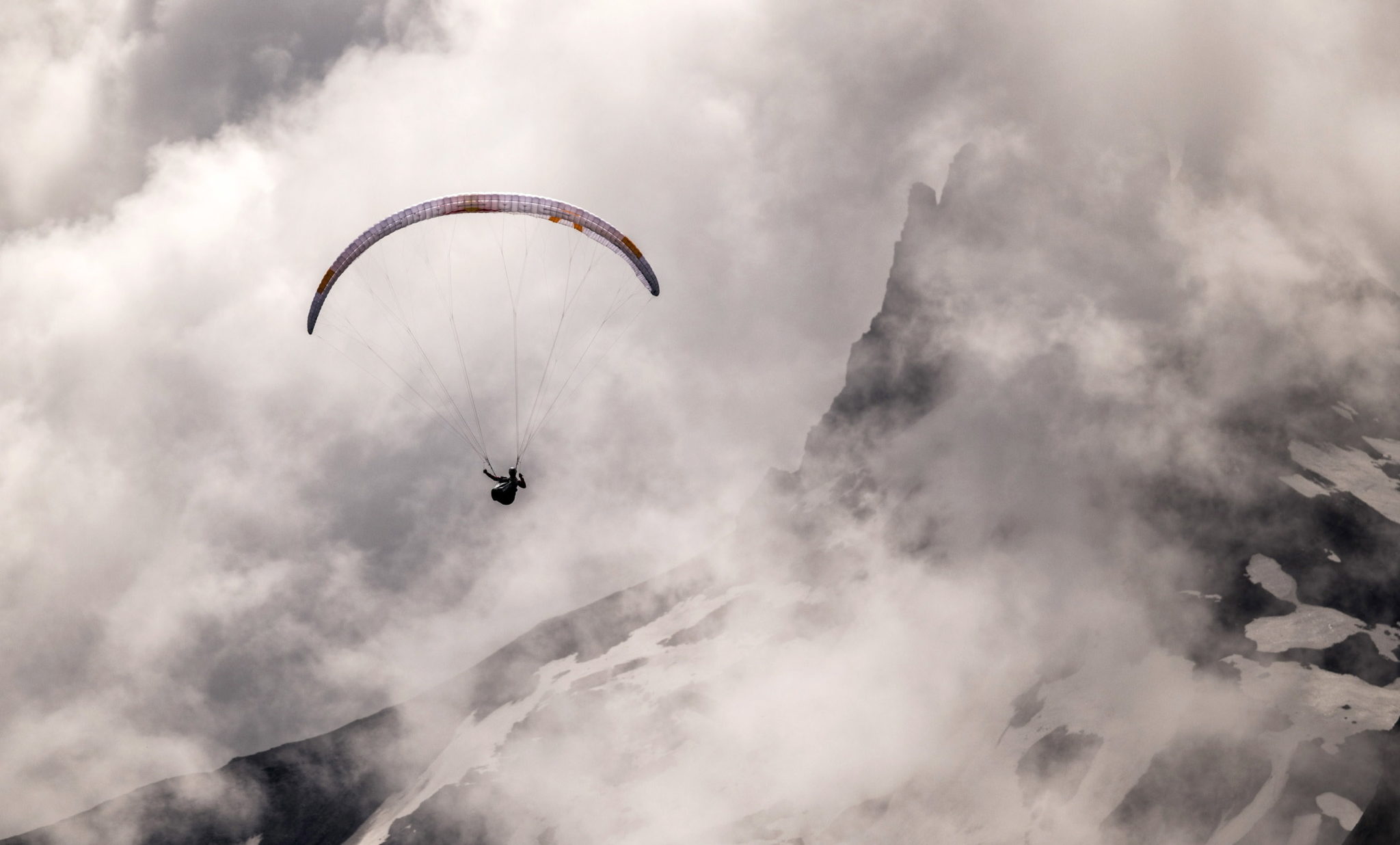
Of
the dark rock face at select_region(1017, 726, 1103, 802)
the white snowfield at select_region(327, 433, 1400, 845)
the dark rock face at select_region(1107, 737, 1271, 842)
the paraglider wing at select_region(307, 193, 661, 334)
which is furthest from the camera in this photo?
the dark rock face at select_region(1017, 726, 1103, 802)

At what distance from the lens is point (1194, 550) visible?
175 m

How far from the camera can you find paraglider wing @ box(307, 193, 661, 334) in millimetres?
58781

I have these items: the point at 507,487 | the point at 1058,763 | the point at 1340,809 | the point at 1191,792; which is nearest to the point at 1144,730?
the point at 1191,792

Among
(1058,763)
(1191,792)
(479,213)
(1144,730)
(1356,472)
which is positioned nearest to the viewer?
(479,213)

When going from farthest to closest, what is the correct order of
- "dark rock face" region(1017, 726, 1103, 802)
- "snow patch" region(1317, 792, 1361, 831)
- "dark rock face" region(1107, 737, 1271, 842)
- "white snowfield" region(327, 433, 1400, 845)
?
"dark rock face" region(1017, 726, 1103, 802), "white snowfield" region(327, 433, 1400, 845), "dark rock face" region(1107, 737, 1271, 842), "snow patch" region(1317, 792, 1361, 831)

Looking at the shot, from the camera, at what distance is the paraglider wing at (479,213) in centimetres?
5878

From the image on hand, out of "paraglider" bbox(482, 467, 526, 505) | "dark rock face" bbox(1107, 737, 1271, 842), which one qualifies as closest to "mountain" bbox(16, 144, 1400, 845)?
"dark rock face" bbox(1107, 737, 1271, 842)

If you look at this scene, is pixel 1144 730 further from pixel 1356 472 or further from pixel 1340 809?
pixel 1356 472

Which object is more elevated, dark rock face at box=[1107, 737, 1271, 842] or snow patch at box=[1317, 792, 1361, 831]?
dark rock face at box=[1107, 737, 1271, 842]

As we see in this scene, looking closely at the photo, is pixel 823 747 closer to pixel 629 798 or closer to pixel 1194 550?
pixel 629 798

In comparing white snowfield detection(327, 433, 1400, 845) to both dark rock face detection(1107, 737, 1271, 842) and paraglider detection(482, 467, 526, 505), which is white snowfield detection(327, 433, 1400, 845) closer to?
dark rock face detection(1107, 737, 1271, 842)

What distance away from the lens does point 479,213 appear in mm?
59531

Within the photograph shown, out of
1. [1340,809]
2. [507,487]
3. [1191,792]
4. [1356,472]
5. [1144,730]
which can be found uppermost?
[507,487]

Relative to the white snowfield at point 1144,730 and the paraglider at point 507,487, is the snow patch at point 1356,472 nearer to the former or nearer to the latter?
the white snowfield at point 1144,730
